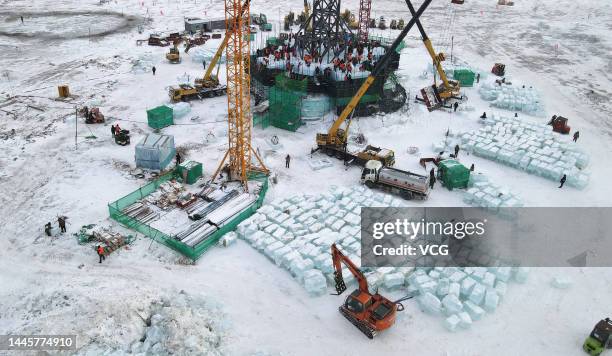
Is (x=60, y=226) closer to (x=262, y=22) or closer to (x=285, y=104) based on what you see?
(x=285, y=104)

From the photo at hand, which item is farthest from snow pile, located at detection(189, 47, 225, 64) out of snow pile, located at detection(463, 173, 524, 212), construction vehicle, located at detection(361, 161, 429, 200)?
snow pile, located at detection(463, 173, 524, 212)

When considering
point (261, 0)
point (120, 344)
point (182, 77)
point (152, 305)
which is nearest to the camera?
point (120, 344)

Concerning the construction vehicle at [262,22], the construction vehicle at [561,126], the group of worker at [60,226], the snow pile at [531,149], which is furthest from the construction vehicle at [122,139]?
the construction vehicle at [262,22]

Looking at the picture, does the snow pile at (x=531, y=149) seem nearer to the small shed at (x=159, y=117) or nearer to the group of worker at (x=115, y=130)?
the small shed at (x=159, y=117)

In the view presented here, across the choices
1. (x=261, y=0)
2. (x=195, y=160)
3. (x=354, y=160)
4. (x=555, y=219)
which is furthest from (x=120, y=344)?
(x=261, y=0)

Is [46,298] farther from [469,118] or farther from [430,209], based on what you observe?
[469,118]

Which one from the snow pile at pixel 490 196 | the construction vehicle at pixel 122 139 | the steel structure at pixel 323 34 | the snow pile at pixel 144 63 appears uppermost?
the steel structure at pixel 323 34
